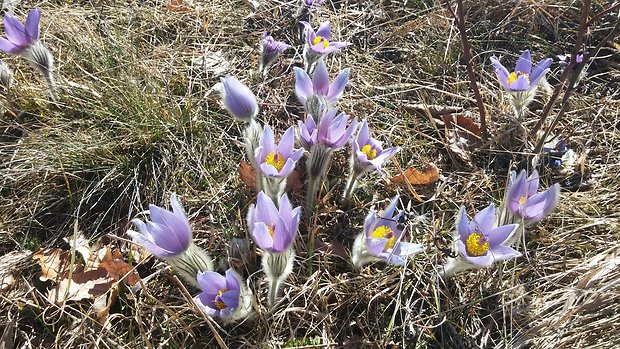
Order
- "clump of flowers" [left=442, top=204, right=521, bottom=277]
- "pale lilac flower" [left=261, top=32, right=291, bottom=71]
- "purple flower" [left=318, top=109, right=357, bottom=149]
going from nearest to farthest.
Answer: "clump of flowers" [left=442, top=204, right=521, bottom=277]
"purple flower" [left=318, top=109, right=357, bottom=149]
"pale lilac flower" [left=261, top=32, right=291, bottom=71]

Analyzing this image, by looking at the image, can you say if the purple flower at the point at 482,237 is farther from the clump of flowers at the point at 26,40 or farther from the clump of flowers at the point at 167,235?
the clump of flowers at the point at 26,40

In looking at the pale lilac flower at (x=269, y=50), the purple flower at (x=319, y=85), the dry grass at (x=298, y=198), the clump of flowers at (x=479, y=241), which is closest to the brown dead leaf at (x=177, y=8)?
the dry grass at (x=298, y=198)

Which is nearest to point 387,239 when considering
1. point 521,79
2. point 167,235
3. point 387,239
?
point 387,239

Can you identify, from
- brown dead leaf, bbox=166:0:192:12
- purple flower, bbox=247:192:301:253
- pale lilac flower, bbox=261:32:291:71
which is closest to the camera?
purple flower, bbox=247:192:301:253

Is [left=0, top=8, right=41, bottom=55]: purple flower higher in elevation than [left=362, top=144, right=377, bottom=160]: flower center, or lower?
higher

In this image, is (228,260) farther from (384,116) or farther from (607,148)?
(607,148)

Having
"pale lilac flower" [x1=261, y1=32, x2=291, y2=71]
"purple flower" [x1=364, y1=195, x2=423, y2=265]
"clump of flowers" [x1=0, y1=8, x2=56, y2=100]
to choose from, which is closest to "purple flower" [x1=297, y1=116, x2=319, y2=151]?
"purple flower" [x1=364, y1=195, x2=423, y2=265]

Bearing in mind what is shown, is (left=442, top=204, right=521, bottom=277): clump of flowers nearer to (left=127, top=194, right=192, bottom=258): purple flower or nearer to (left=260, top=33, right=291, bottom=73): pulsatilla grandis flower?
(left=127, top=194, right=192, bottom=258): purple flower
